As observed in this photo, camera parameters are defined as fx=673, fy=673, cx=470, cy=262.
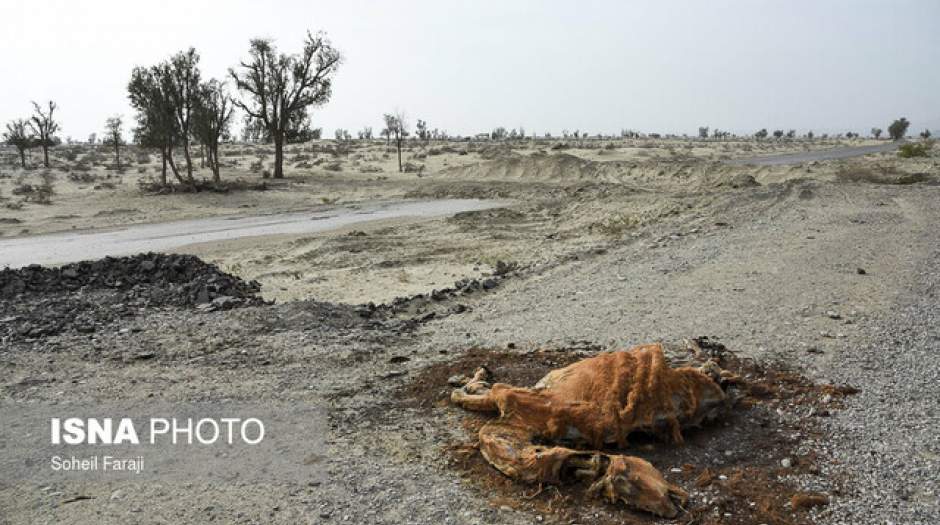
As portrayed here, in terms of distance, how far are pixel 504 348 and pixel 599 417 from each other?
247 cm

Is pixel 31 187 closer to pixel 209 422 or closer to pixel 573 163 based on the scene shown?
pixel 573 163

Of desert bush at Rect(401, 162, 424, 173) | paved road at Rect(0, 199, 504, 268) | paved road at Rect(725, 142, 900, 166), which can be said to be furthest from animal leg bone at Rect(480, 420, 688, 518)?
paved road at Rect(725, 142, 900, 166)

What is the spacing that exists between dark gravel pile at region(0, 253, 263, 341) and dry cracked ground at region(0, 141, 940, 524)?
0.04 metres

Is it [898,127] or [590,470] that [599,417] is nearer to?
[590,470]

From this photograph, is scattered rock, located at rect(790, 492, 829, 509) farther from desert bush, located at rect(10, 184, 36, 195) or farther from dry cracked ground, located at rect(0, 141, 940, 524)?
desert bush, located at rect(10, 184, 36, 195)

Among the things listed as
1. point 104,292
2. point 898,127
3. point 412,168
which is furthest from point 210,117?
point 898,127

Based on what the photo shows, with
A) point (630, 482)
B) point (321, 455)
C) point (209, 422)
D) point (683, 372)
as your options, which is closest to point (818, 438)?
point (683, 372)

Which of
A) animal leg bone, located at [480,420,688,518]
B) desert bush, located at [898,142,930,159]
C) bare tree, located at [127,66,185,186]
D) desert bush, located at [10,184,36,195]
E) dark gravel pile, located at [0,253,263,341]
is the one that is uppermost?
bare tree, located at [127,66,185,186]

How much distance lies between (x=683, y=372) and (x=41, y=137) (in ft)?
158

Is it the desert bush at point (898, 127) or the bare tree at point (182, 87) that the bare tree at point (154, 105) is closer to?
the bare tree at point (182, 87)

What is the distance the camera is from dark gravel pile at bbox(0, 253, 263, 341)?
321 inches

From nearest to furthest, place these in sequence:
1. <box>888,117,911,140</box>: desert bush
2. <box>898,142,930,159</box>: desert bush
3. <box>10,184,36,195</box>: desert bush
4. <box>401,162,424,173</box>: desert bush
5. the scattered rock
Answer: the scattered rock
<box>10,184,36,195</box>: desert bush
<box>898,142,930,159</box>: desert bush
<box>401,162,424,173</box>: desert bush
<box>888,117,911,140</box>: desert bush

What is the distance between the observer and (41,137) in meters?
42.6

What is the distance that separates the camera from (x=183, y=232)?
19.9m
